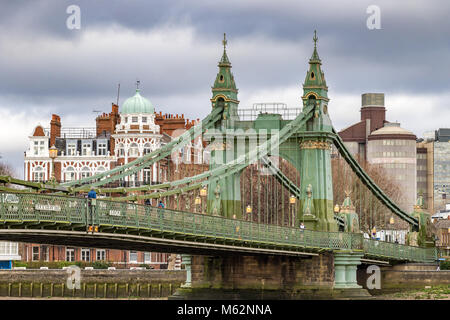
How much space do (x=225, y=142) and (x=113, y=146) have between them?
53.7 m

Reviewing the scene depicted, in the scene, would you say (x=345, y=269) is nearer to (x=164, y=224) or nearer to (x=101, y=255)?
(x=164, y=224)

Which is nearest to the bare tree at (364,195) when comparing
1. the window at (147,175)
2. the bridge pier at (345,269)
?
the bridge pier at (345,269)

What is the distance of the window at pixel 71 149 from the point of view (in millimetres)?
136625

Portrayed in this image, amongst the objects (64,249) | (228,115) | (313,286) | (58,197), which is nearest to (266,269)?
(313,286)

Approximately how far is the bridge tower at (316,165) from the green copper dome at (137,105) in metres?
50.5

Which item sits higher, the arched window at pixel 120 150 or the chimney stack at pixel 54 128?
the chimney stack at pixel 54 128

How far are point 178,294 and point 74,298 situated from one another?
19.4m

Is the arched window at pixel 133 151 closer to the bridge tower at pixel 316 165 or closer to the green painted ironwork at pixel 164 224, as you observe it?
the green painted ironwork at pixel 164 224

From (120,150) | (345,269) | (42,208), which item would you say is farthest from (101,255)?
(42,208)

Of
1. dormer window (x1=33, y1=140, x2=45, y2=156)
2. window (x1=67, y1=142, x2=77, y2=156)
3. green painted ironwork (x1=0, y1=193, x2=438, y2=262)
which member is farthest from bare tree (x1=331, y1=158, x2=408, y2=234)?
dormer window (x1=33, y1=140, x2=45, y2=156)

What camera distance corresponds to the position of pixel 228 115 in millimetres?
82375

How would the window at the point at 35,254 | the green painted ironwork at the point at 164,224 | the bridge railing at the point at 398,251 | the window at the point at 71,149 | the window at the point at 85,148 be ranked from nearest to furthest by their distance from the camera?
the green painted ironwork at the point at 164,224 → the bridge railing at the point at 398,251 → the window at the point at 35,254 → the window at the point at 85,148 → the window at the point at 71,149

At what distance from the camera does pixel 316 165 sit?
82.1 meters

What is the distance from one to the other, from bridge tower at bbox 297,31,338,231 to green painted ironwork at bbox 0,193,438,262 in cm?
171
